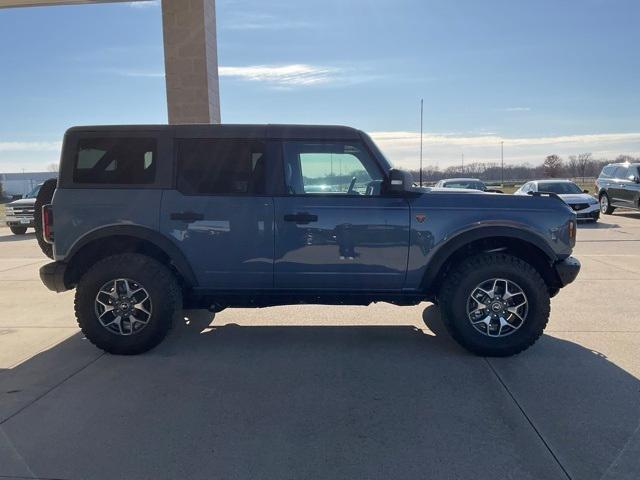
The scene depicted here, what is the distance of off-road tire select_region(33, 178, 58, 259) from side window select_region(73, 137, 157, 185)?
59cm

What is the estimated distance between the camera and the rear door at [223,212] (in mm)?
4461

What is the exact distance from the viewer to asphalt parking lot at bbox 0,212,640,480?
2.82 meters

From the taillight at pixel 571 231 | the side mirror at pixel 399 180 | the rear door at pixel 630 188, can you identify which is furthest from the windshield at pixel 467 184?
the side mirror at pixel 399 180

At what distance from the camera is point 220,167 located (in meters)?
4.55

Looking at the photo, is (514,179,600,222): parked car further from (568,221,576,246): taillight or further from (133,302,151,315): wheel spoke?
(133,302,151,315): wheel spoke

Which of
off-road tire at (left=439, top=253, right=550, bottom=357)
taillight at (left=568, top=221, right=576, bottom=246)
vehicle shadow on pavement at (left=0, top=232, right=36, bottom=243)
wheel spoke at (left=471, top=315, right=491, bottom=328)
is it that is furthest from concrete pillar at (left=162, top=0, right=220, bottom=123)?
vehicle shadow on pavement at (left=0, top=232, right=36, bottom=243)

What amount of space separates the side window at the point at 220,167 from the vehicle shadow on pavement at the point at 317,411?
1.51 m

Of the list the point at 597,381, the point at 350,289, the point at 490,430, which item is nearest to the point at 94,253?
the point at 350,289

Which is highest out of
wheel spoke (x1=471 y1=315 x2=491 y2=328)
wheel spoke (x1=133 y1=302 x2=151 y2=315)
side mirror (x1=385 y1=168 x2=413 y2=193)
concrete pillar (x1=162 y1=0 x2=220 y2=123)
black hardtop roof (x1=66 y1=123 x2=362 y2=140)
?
concrete pillar (x1=162 y1=0 x2=220 y2=123)

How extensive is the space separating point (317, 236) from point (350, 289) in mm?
574

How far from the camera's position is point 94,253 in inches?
→ 183

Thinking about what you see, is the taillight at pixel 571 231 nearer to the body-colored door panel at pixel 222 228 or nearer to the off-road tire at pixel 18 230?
the body-colored door panel at pixel 222 228

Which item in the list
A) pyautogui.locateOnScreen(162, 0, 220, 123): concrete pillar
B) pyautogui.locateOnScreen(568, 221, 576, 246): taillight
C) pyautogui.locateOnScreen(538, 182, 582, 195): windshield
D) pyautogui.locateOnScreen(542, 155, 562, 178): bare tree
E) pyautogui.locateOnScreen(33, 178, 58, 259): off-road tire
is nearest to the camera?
pyautogui.locateOnScreen(568, 221, 576, 246): taillight

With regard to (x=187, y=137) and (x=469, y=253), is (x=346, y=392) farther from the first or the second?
(x=187, y=137)
